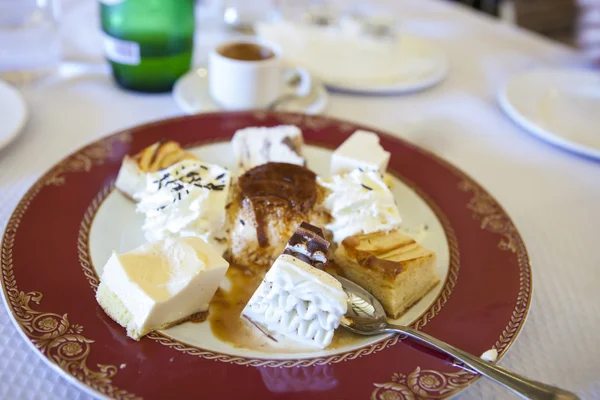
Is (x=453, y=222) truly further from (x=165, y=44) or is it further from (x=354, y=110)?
(x=165, y=44)

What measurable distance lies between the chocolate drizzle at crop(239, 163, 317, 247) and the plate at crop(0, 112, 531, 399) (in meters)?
0.26

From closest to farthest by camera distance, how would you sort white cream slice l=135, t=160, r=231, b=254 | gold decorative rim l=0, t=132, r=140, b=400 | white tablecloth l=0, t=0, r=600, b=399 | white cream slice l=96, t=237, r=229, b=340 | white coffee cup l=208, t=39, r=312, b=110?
gold decorative rim l=0, t=132, r=140, b=400, white cream slice l=96, t=237, r=229, b=340, white tablecloth l=0, t=0, r=600, b=399, white cream slice l=135, t=160, r=231, b=254, white coffee cup l=208, t=39, r=312, b=110

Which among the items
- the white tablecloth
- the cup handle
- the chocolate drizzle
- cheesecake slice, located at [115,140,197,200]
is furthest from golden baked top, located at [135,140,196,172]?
the cup handle

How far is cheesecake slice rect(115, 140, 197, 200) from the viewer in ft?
4.39

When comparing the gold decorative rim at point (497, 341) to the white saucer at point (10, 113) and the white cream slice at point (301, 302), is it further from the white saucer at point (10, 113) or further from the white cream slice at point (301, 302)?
the white saucer at point (10, 113)

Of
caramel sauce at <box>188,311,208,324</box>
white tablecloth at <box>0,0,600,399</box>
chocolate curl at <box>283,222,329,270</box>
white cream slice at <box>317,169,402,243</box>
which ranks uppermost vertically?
chocolate curl at <box>283,222,329,270</box>

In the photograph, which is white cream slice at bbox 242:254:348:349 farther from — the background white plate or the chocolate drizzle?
the chocolate drizzle

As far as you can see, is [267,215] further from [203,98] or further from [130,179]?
[203,98]

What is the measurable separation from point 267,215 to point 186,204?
0.62 ft

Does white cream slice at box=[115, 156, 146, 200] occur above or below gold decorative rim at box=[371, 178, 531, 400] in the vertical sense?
below

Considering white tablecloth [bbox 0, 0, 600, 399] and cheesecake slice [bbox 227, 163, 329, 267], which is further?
cheesecake slice [bbox 227, 163, 329, 267]

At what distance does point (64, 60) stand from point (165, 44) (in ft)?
1.65

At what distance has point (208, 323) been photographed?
105cm

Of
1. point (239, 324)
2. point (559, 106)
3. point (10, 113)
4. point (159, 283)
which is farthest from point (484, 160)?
point (10, 113)
